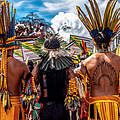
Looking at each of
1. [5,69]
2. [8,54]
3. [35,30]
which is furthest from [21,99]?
[35,30]

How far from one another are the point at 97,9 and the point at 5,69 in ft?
5.86

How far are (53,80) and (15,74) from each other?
2.00 ft

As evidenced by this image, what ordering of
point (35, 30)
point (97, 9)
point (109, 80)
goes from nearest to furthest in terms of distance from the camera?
point (109, 80)
point (97, 9)
point (35, 30)

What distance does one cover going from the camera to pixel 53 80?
316 centimetres

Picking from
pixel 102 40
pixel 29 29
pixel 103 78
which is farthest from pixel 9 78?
pixel 29 29

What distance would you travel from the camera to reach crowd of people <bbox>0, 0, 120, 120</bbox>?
3010 millimetres

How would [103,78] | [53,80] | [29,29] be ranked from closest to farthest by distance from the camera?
[103,78] → [53,80] → [29,29]

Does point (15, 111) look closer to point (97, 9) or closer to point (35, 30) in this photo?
point (97, 9)

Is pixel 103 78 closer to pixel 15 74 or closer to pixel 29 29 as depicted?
pixel 15 74

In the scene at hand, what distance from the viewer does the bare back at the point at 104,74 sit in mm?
2998

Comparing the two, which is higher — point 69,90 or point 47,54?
point 47,54

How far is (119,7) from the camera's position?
3.28m

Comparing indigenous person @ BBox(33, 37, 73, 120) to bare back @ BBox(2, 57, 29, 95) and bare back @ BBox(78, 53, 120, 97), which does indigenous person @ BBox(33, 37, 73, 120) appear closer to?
bare back @ BBox(2, 57, 29, 95)

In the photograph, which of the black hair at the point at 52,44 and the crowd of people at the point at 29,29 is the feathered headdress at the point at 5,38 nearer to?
the black hair at the point at 52,44
